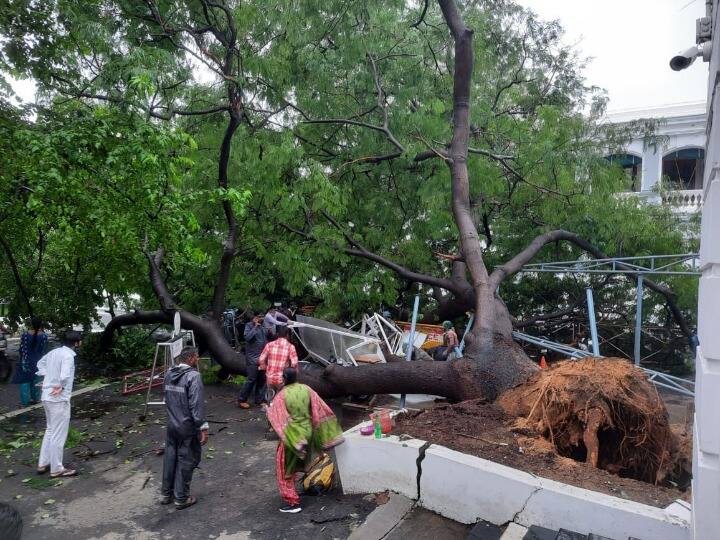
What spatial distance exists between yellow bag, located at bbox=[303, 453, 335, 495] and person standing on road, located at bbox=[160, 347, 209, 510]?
110 cm

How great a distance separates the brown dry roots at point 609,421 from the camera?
5.24 m

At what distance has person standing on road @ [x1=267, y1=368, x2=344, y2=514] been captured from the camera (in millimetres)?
5230

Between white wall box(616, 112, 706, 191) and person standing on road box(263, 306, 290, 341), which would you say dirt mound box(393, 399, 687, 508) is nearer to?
person standing on road box(263, 306, 290, 341)

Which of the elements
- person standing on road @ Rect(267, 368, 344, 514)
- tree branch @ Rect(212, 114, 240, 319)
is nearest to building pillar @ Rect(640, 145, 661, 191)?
tree branch @ Rect(212, 114, 240, 319)

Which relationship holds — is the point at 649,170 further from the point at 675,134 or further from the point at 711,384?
the point at 711,384

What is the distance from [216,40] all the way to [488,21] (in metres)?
6.79

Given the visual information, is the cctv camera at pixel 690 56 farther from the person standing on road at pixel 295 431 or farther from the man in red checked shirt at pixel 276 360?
the man in red checked shirt at pixel 276 360

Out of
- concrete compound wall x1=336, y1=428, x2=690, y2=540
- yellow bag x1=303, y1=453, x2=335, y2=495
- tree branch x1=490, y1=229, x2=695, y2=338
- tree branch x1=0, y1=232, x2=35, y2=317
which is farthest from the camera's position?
tree branch x1=0, y1=232, x2=35, y2=317

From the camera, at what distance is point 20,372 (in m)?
9.43

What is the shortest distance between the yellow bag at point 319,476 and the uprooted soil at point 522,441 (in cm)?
79

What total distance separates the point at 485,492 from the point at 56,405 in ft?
15.4

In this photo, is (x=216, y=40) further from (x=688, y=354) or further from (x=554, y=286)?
(x=688, y=354)

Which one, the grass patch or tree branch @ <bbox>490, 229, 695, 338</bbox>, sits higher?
tree branch @ <bbox>490, 229, 695, 338</bbox>

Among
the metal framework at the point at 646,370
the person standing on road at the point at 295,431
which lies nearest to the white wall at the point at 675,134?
the metal framework at the point at 646,370
